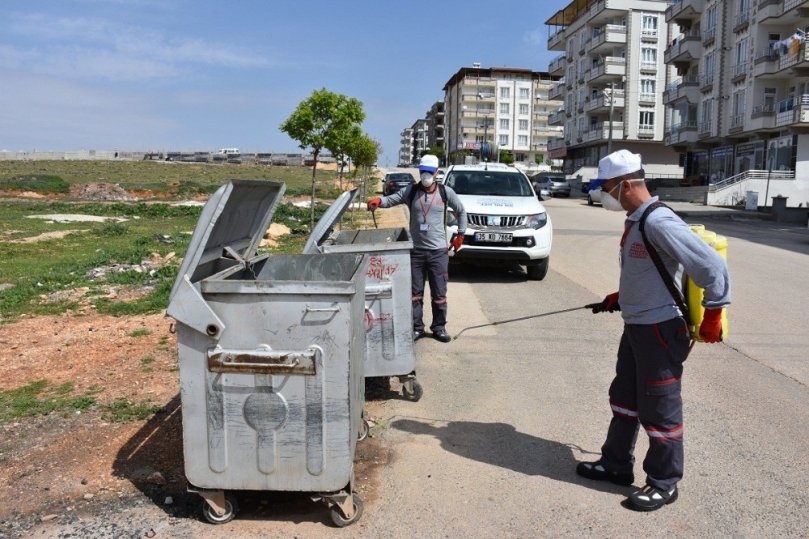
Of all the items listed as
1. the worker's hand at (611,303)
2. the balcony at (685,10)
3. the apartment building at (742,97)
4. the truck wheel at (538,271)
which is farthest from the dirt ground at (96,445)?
the balcony at (685,10)

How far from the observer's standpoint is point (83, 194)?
40.6 meters

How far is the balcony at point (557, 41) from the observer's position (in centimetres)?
8188

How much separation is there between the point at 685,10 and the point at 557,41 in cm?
2872

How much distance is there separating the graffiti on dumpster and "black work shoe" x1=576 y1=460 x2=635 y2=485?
1.99 metres

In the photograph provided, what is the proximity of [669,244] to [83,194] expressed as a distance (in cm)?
4201

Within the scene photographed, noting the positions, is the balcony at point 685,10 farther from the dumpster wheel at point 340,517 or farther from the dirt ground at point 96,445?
the dumpster wheel at point 340,517

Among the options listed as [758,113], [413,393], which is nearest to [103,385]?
[413,393]

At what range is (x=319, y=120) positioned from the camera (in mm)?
20375

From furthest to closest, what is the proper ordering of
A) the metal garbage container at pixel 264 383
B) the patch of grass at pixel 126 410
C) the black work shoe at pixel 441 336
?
the black work shoe at pixel 441 336 < the patch of grass at pixel 126 410 < the metal garbage container at pixel 264 383

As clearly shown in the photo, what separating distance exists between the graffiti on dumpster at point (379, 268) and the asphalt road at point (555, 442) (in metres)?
1.00

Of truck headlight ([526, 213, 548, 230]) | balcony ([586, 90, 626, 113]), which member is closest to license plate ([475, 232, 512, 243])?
truck headlight ([526, 213, 548, 230])

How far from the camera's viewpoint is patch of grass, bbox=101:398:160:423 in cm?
507

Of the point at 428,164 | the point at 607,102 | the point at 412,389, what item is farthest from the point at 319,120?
the point at 607,102

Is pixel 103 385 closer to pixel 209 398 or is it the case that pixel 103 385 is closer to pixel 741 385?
pixel 209 398
